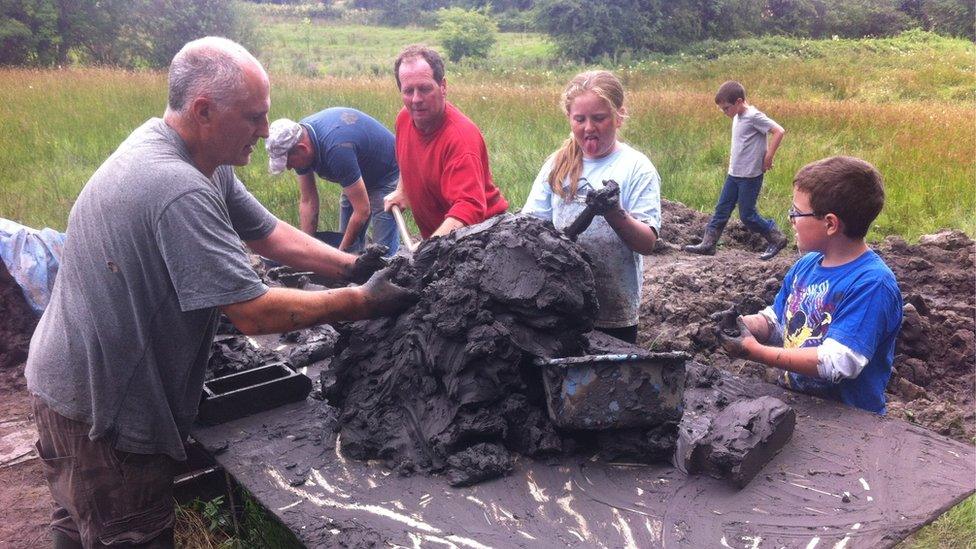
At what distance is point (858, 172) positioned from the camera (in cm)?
251

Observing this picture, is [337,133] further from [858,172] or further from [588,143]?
[858,172]

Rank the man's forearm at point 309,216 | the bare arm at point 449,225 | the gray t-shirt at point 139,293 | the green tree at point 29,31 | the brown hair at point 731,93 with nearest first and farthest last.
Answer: the gray t-shirt at point 139,293 → the bare arm at point 449,225 → the man's forearm at point 309,216 → the brown hair at point 731,93 → the green tree at point 29,31

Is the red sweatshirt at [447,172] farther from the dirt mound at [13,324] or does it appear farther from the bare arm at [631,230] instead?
the dirt mound at [13,324]

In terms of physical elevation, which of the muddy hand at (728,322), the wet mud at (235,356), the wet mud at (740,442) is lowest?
the wet mud at (235,356)

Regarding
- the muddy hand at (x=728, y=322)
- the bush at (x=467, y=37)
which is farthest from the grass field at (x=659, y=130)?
the bush at (x=467, y=37)

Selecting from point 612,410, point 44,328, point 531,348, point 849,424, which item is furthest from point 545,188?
point 44,328

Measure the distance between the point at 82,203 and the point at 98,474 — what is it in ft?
2.99

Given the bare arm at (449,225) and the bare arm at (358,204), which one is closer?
the bare arm at (449,225)

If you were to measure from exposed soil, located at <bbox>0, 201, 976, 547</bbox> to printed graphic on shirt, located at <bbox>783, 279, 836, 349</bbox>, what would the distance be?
347 millimetres

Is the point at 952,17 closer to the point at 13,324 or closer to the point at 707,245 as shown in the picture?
the point at 707,245

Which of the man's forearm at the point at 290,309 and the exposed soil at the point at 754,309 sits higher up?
the man's forearm at the point at 290,309

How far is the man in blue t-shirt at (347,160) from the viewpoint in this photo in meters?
4.38

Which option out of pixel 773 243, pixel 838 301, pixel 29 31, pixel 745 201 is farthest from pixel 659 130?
pixel 29 31

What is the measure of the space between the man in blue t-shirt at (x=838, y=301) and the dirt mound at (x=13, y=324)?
4641 mm
